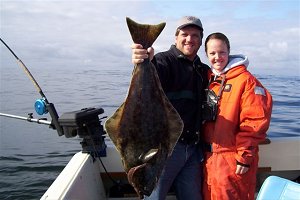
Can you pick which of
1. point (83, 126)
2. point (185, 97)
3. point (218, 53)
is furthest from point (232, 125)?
→ point (83, 126)

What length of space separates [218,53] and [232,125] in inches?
33.7

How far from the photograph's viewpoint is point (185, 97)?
13.4 feet

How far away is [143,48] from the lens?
300 centimetres

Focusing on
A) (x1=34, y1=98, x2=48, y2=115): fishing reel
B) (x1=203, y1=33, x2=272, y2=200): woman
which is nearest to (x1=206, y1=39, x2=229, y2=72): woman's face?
(x1=203, y1=33, x2=272, y2=200): woman

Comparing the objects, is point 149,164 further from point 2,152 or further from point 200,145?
point 2,152

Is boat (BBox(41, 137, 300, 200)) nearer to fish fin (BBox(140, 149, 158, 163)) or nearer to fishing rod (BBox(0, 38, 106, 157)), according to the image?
fishing rod (BBox(0, 38, 106, 157))

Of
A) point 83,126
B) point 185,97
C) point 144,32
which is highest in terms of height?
point 144,32

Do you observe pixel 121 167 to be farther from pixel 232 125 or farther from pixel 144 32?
pixel 144 32

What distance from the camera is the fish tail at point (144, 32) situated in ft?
9.63

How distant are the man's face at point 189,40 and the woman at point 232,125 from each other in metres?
0.14

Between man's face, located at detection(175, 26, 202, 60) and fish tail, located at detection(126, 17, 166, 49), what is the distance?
1167 millimetres

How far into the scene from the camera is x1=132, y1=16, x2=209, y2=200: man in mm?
4055

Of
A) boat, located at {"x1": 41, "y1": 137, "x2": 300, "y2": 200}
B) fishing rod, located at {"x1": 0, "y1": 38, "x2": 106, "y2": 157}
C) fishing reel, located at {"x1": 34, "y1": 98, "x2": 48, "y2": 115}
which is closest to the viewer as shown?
fishing rod, located at {"x1": 0, "y1": 38, "x2": 106, "y2": 157}

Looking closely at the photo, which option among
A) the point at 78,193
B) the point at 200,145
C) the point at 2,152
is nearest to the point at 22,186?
the point at 2,152
